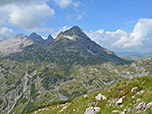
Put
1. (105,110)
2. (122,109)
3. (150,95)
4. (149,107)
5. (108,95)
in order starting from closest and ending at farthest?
(149,107) → (150,95) → (122,109) → (105,110) → (108,95)

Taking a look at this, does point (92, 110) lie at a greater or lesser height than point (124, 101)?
lesser

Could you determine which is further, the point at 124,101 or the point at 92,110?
the point at 92,110

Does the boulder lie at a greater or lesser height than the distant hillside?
lesser

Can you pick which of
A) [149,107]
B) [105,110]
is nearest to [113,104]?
[105,110]

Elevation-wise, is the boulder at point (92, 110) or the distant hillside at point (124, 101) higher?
Answer: the distant hillside at point (124, 101)

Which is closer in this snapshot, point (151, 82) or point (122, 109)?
point (122, 109)

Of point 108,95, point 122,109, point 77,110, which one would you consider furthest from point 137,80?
point 77,110

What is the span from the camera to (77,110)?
31.1m

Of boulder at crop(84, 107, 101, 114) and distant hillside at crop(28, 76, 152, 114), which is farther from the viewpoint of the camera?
boulder at crop(84, 107, 101, 114)

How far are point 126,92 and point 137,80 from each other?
188 inches

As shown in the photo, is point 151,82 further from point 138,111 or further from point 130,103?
point 138,111

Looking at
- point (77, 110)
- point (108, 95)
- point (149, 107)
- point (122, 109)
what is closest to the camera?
point (149, 107)

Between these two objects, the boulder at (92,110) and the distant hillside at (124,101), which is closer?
the distant hillside at (124,101)

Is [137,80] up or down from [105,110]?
up
